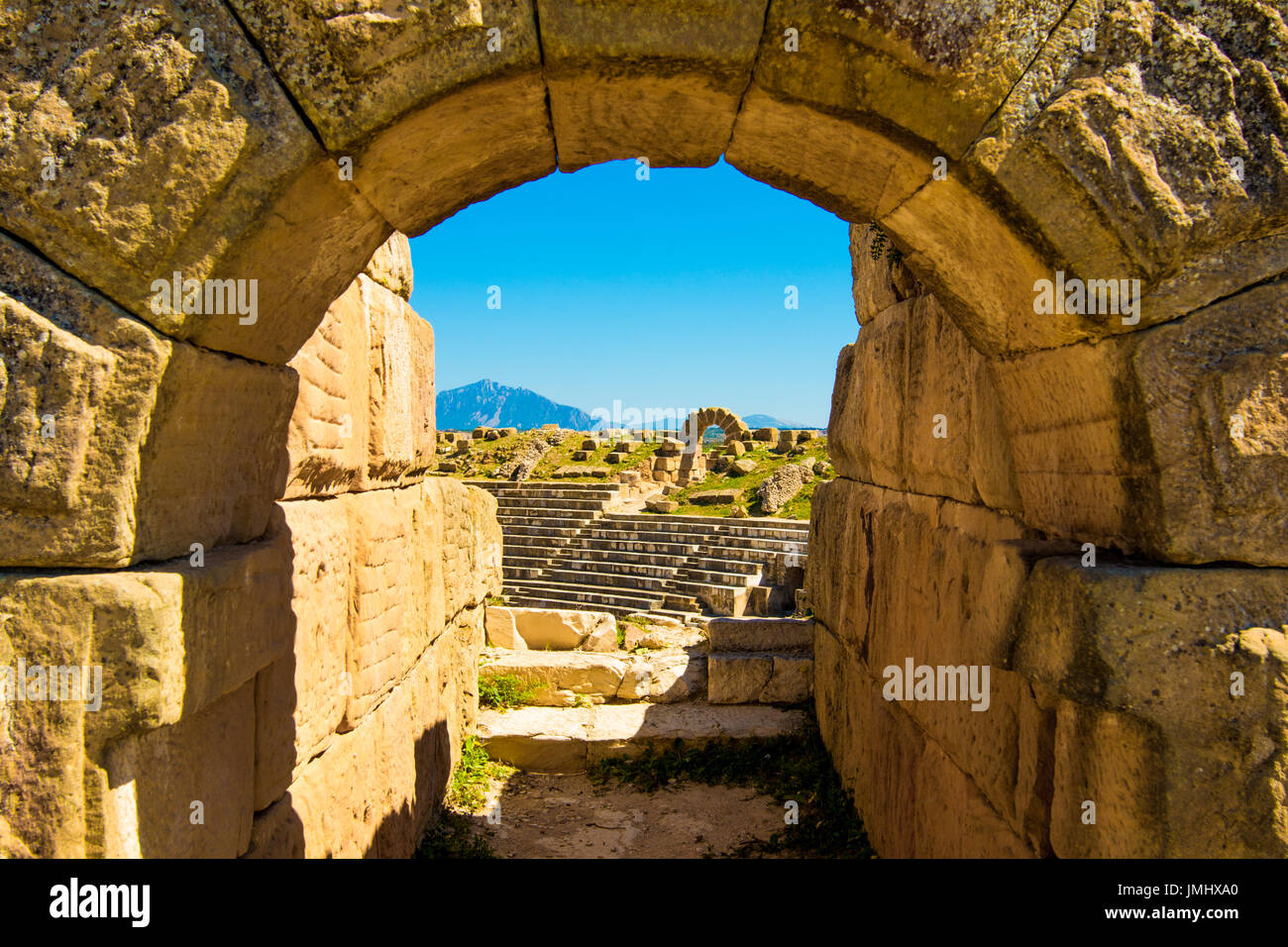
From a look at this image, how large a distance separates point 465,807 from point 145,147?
4603 mm

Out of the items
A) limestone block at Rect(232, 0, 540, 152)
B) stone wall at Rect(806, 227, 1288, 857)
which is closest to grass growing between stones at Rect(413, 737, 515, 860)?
stone wall at Rect(806, 227, 1288, 857)

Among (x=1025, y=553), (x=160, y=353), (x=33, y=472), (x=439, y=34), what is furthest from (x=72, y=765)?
(x=1025, y=553)

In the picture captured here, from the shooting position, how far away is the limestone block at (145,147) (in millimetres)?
1707

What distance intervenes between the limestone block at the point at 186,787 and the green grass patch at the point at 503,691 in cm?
440

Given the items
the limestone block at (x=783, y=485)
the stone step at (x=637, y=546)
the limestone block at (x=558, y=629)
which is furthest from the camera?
the limestone block at (x=783, y=485)

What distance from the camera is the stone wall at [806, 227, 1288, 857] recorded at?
182 cm

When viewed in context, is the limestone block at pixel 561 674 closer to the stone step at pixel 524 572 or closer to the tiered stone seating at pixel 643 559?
the tiered stone seating at pixel 643 559

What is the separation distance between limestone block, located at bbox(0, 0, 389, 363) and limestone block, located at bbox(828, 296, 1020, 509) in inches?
92.2

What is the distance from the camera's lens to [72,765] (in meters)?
1.72

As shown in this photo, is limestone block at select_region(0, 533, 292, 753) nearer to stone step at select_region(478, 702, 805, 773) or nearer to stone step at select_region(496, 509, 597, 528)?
stone step at select_region(478, 702, 805, 773)

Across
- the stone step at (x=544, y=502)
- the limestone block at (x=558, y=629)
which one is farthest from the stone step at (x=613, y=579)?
the limestone block at (x=558, y=629)

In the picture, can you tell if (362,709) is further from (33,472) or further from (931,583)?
(931,583)

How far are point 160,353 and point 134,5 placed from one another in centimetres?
76

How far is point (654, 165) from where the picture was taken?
251 centimetres
